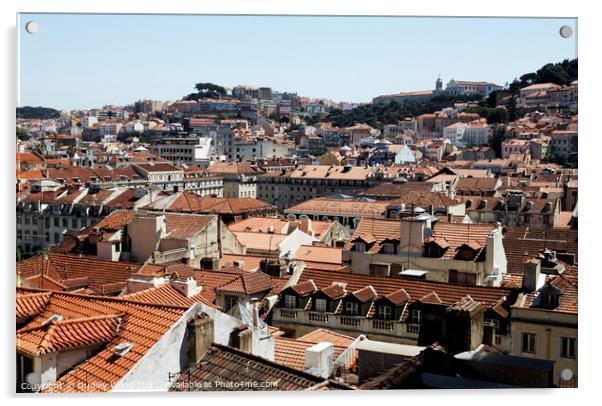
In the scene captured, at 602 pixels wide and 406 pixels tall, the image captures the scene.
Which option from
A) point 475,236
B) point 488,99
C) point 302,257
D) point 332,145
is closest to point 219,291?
point 475,236

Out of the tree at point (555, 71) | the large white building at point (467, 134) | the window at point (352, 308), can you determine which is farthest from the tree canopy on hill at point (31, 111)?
the large white building at point (467, 134)

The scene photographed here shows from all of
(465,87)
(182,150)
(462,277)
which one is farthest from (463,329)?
(182,150)

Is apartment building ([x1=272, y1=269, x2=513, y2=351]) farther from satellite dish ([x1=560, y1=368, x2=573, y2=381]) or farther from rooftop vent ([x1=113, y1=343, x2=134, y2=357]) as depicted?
rooftop vent ([x1=113, y1=343, x2=134, y2=357])

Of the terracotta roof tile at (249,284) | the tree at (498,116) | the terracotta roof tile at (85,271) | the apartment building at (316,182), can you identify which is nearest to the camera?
the terracotta roof tile at (249,284)

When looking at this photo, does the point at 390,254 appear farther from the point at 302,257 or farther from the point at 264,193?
the point at 264,193

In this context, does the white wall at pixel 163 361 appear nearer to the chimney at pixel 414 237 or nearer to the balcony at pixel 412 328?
the balcony at pixel 412 328

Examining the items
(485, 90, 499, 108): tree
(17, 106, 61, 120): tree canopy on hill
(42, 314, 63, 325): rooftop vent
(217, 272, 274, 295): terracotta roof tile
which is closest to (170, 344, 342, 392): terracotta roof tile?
(42, 314, 63, 325): rooftop vent
